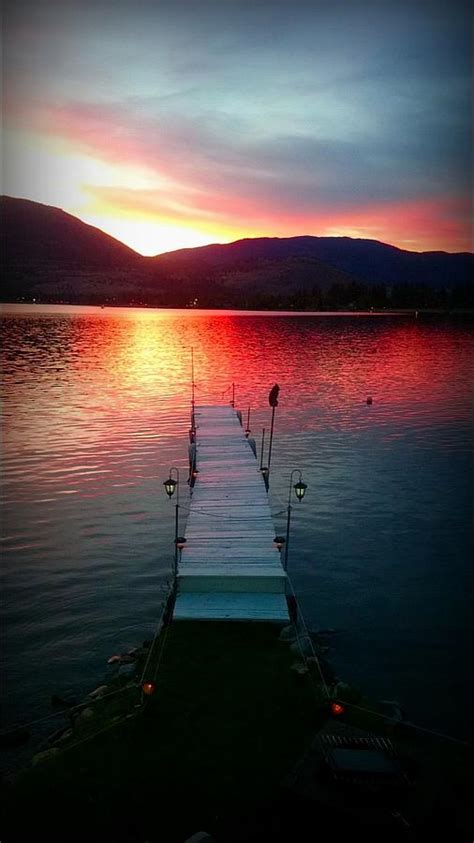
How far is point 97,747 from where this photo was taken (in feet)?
43.5

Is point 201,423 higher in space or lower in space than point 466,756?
higher

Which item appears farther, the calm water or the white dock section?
the calm water

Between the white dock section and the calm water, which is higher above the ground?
the white dock section

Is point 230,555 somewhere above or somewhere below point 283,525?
above

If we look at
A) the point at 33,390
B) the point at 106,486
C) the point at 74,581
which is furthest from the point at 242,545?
the point at 33,390

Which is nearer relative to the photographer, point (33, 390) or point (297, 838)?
point (297, 838)

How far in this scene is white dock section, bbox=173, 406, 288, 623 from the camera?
61.0 feet

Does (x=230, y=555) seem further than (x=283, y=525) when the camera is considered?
No

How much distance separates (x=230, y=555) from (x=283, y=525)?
10802mm

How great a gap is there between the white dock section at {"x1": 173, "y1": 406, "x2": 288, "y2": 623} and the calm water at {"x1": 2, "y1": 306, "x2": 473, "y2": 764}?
310cm

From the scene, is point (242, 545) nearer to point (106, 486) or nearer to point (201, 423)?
point (106, 486)

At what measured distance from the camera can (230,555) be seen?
20594 mm

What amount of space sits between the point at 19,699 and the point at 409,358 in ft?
347

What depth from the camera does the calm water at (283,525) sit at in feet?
63.7
